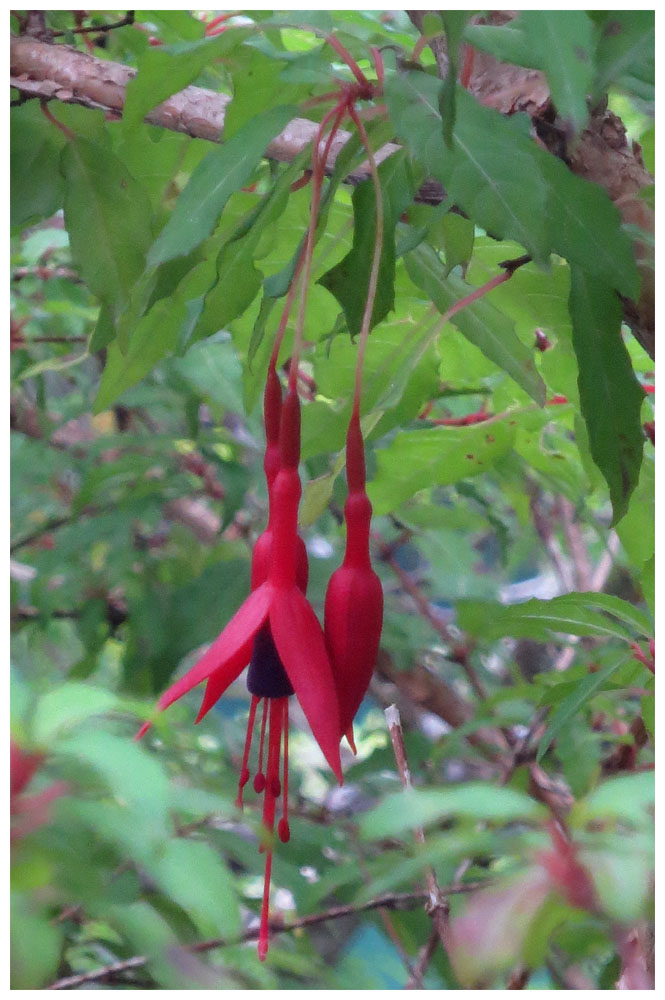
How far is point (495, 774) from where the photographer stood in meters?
1.20

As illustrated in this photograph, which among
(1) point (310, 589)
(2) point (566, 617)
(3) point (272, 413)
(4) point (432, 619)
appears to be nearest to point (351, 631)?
(3) point (272, 413)

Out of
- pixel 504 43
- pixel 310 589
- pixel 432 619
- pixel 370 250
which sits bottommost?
pixel 432 619

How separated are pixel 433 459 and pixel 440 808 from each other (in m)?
0.51

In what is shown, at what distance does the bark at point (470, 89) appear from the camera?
0.46 metres

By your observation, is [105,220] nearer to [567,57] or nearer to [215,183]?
[215,183]

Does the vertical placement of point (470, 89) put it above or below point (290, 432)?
above

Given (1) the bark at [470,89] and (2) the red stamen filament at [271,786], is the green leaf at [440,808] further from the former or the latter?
(1) the bark at [470,89]

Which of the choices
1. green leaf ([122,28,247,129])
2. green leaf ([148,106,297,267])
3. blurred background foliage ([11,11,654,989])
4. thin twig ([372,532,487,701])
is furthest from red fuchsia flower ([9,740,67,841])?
thin twig ([372,532,487,701])

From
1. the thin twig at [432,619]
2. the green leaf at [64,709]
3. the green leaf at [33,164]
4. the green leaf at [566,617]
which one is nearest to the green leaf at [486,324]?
the green leaf at [566,617]

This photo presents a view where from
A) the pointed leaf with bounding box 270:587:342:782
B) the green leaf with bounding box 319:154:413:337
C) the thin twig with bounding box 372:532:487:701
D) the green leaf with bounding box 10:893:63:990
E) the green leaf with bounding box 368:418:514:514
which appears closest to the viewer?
the green leaf with bounding box 10:893:63:990

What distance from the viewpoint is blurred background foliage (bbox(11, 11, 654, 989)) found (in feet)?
0.93

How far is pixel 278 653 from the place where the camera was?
38cm

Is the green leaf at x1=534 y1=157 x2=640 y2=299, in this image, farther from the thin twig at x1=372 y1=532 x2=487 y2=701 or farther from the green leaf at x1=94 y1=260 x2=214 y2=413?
the thin twig at x1=372 y1=532 x2=487 y2=701

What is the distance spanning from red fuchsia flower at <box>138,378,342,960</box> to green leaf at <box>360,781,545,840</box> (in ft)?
0.22
